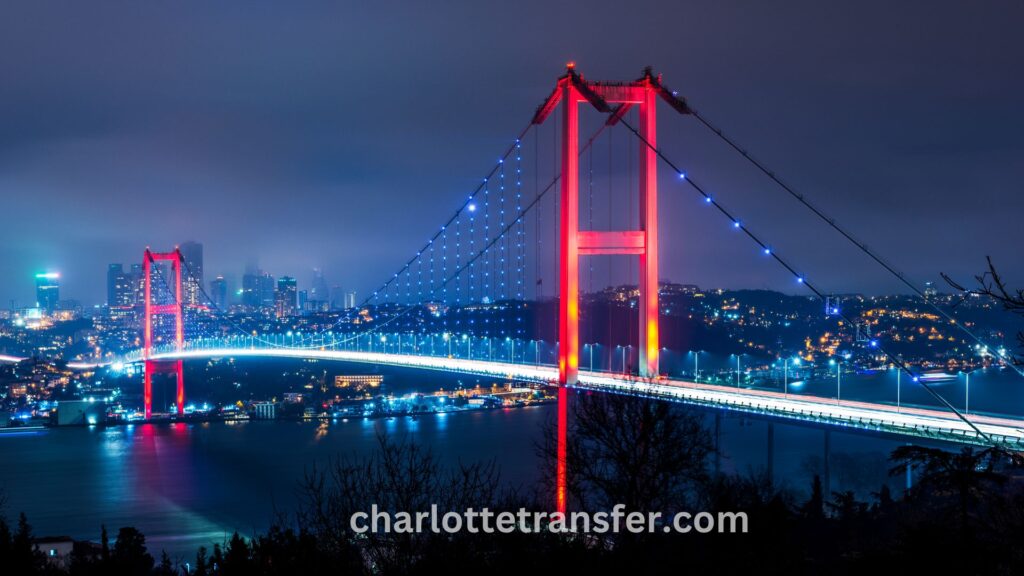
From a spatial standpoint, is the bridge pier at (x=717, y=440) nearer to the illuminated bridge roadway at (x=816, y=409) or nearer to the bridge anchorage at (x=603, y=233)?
the illuminated bridge roadway at (x=816, y=409)

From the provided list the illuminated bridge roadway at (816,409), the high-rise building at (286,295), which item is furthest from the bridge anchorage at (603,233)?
the high-rise building at (286,295)

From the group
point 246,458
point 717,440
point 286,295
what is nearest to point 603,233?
point 717,440

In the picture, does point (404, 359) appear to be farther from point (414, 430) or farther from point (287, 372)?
point (287, 372)

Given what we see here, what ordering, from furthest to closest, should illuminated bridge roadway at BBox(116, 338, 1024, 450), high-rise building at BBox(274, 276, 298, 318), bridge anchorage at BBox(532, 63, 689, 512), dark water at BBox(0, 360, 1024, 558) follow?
high-rise building at BBox(274, 276, 298, 318), dark water at BBox(0, 360, 1024, 558), bridge anchorage at BBox(532, 63, 689, 512), illuminated bridge roadway at BBox(116, 338, 1024, 450)

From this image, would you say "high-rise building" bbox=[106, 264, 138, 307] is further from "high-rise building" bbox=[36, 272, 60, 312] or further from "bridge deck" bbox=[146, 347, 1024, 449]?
"bridge deck" bbox=[146, 347, 1024, 449]

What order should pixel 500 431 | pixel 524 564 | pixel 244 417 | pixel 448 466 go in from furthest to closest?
pixel 244 417 → pixel 500 431 → pixel 448 466 → pixel 524 564

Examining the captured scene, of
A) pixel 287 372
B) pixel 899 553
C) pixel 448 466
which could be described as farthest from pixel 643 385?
pixel 287 372

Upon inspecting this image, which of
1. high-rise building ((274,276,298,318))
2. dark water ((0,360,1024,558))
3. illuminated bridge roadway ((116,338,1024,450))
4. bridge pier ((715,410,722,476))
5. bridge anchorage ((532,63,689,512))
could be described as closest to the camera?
illuminated bridge roadway ((116,338,1024,450))

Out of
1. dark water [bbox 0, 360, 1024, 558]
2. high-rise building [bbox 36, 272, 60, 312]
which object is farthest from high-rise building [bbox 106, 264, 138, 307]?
dark water [bbox 0, 360, 1024, 558]
